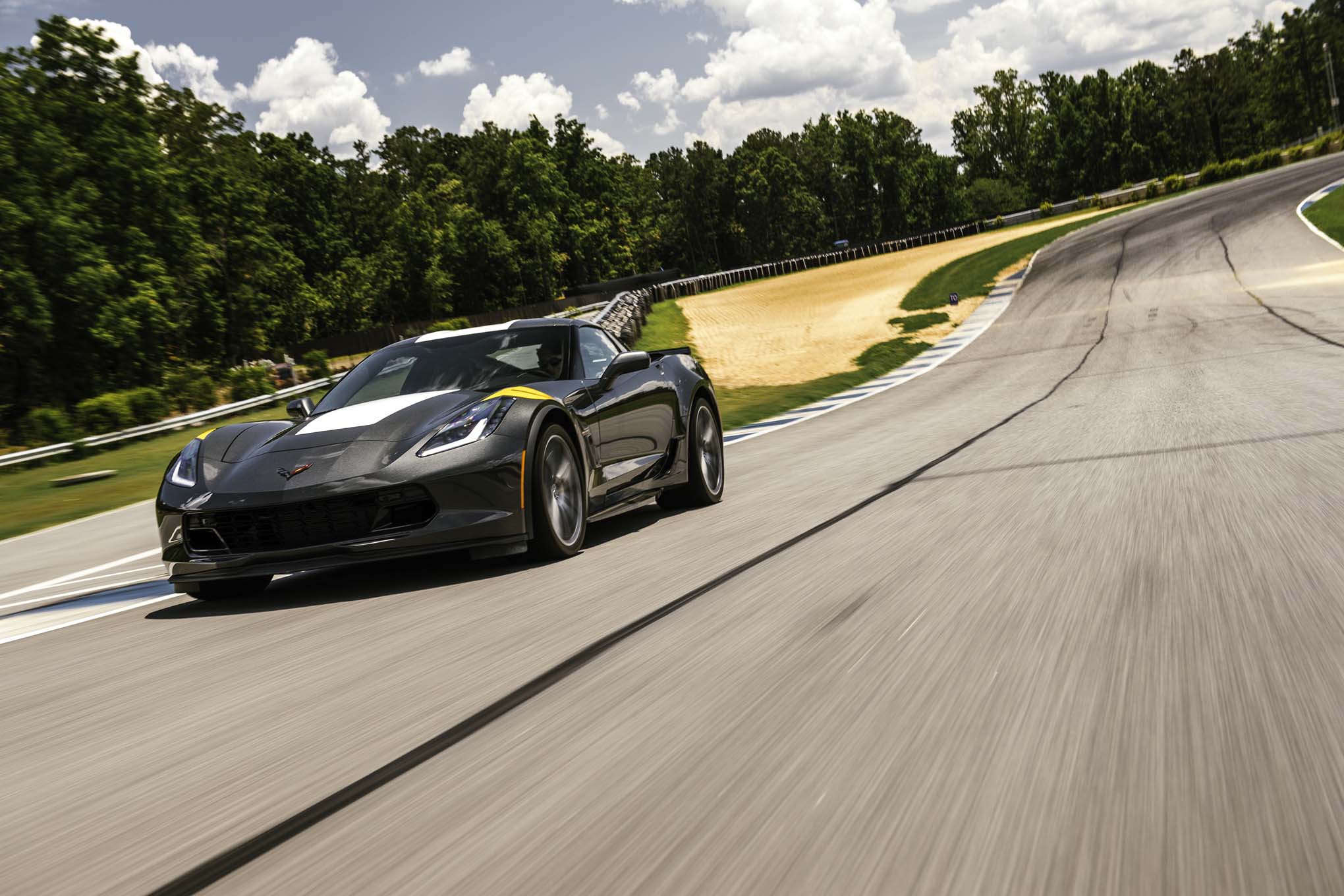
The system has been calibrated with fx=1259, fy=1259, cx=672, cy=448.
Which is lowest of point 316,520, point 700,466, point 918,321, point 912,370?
point 918,321

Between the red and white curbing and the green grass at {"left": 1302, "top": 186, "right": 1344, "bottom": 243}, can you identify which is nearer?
the red and white curbing

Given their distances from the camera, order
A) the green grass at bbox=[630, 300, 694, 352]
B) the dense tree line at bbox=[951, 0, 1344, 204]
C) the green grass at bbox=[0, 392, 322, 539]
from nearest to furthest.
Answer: the green grass at bbox=[0, 392, 322, 539] → the green grass at bbox=[630, 300, 694, 352] → the dense tree line at bbox=[951, 0, 1344, 204]

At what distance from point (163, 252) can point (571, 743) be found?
48.7 m

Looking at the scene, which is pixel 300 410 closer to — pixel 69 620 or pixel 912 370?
pixel 69 620

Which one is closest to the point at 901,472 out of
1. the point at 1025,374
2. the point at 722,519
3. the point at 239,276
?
the point at 722,519

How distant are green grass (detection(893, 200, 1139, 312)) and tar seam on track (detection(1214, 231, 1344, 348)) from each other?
23.3 ft

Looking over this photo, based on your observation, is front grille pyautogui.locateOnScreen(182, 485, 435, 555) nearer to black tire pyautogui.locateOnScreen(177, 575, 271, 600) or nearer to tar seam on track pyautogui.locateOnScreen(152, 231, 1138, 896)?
black tire pyautogui.locateOnScreen(177, 575, 271, 600)

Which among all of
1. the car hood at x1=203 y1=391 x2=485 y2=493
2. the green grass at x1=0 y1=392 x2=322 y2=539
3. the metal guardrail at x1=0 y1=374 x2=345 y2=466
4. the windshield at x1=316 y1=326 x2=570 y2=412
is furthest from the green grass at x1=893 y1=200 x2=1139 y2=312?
the car hood at x1=203 y1=391 x2=485 y2=493

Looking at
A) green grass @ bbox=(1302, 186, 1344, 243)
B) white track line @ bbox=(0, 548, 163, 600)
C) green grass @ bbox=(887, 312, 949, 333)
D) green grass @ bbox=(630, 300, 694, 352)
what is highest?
white track line @ bbox=(0, 548, 163, 600)

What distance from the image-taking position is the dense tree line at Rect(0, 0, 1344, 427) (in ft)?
135

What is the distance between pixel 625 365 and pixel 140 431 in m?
19.8

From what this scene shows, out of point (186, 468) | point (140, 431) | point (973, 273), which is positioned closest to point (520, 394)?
point (186, 468)

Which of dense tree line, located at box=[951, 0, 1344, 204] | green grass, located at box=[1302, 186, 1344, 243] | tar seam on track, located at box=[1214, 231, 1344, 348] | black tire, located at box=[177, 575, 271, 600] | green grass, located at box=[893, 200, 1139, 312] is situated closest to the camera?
black tire, located at box=[177, 575, 271, 600]

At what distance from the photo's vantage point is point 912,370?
23.3 metres
